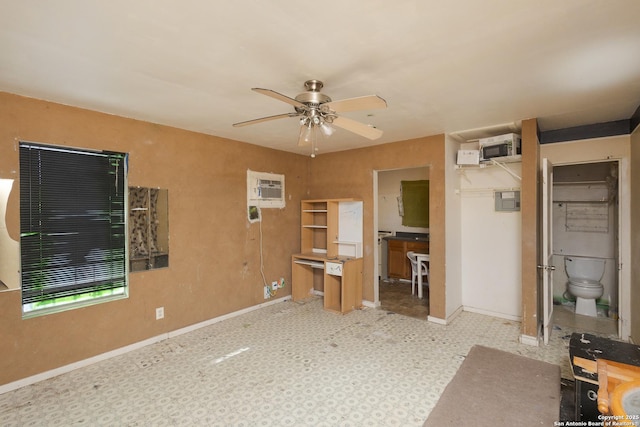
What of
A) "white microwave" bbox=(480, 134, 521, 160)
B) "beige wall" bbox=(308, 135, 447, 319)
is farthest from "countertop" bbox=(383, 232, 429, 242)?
"white microwave" bbox=(480, 134, 521, 160)

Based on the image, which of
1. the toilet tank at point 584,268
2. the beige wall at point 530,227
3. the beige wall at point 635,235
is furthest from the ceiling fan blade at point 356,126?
the toilet tank at point 584,268

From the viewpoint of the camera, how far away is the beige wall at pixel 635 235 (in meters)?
2.85

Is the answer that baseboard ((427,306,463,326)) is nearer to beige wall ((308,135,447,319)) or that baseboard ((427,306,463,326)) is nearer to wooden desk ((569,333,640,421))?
beige wall ((308,135,447,319))

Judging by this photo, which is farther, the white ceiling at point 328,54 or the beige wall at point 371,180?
the beige wall at point 371,180

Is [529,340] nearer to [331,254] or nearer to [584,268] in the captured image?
[584,268]

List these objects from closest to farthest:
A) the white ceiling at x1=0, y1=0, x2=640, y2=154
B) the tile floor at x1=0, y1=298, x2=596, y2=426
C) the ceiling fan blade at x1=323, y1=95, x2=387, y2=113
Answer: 1. the white ceiling at x1=0, y1=0, x2=640, y2=154
2. the ceiling fan blade at x1=323, y1=95, x2=387, y2=113
3. the tile floor at x1=0, y1=298, x2=596, y2=426

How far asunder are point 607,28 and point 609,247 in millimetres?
3795

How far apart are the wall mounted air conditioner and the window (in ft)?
5.14

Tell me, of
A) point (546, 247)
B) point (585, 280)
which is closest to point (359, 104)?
point (546, 247)

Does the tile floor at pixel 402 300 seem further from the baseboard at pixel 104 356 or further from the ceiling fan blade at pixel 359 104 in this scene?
the ceiling fan blade at pixel 359 104

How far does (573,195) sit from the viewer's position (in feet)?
14.4

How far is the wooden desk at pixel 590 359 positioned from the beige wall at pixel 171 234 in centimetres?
349

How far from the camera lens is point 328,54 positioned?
1858mm

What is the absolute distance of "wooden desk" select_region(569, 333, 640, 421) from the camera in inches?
71.4
